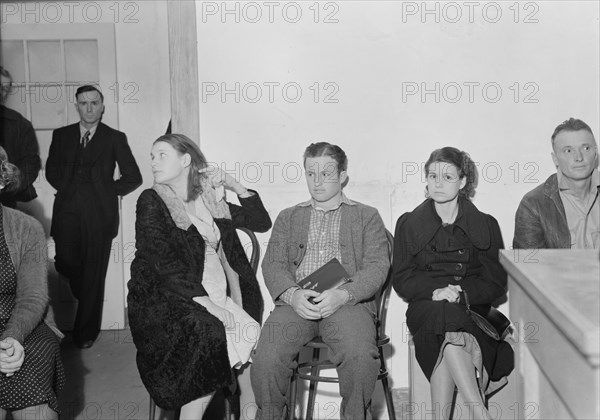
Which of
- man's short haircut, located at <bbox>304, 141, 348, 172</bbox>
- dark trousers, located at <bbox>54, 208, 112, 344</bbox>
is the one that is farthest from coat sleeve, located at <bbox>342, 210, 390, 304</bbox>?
dark trousers, located at <bbox>54, 208, 112, 344</bbox>

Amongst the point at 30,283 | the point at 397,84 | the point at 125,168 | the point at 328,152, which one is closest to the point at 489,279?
the point at 328,152

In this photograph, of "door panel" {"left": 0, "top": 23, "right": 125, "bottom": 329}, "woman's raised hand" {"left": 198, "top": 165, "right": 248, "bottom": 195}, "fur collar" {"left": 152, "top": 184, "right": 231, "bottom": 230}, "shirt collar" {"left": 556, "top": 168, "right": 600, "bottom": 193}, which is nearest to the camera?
"fur collar" {"left": 152, "top": 184, "right": 231, "bottom": 230}

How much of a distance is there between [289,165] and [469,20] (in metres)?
1.08

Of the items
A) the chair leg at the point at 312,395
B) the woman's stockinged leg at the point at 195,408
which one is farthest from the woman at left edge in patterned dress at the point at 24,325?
the chair leg at the point at 312,395

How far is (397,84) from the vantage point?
11.9 feet

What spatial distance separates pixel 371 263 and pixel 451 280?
0.35 metres

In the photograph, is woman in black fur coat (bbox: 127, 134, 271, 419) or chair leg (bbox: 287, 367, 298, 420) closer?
woman in black fur coat (bbox: 127, 134, 271, 419)

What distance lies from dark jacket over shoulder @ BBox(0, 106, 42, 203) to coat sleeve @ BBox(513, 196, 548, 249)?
9.92ft

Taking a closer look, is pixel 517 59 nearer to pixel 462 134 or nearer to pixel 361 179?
pixel 462 134

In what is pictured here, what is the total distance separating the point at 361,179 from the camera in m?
3.64

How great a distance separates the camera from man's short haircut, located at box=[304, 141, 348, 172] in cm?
339

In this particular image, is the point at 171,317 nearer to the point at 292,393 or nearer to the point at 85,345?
the point at 292,393

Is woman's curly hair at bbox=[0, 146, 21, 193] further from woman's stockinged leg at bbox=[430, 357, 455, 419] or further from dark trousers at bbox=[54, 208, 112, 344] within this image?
dark trousers at bbox=[54, 208, 112, 344]

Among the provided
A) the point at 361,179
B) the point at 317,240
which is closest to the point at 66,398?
the point at 317,240
